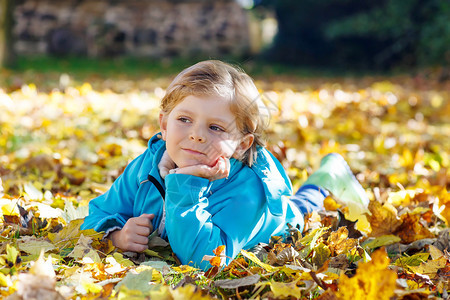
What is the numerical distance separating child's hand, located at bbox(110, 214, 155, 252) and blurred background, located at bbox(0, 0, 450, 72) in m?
11.5

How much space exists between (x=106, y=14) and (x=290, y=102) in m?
11.4

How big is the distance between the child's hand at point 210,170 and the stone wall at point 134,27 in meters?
14.6

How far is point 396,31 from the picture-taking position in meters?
11.9

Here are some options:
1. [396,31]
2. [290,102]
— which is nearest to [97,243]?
[290,102]

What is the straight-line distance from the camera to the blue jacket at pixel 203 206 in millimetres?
1808

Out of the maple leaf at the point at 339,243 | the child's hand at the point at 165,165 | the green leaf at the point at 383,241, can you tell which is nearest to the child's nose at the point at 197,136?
the child's hand at the point at 165,165

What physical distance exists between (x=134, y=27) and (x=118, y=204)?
1477 cm

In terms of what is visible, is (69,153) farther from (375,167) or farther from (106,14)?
(106,14)

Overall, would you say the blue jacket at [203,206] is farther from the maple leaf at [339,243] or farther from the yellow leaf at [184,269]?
the maple leaf at [339,243]

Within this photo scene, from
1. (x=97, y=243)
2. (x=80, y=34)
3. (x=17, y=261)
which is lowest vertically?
(x=80, y=34)

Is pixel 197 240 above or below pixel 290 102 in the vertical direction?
above

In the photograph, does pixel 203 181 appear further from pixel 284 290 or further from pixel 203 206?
pixel 284 290

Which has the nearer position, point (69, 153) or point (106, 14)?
point (69, 153)

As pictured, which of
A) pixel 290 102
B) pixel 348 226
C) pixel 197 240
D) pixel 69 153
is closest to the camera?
pixel 197 240
